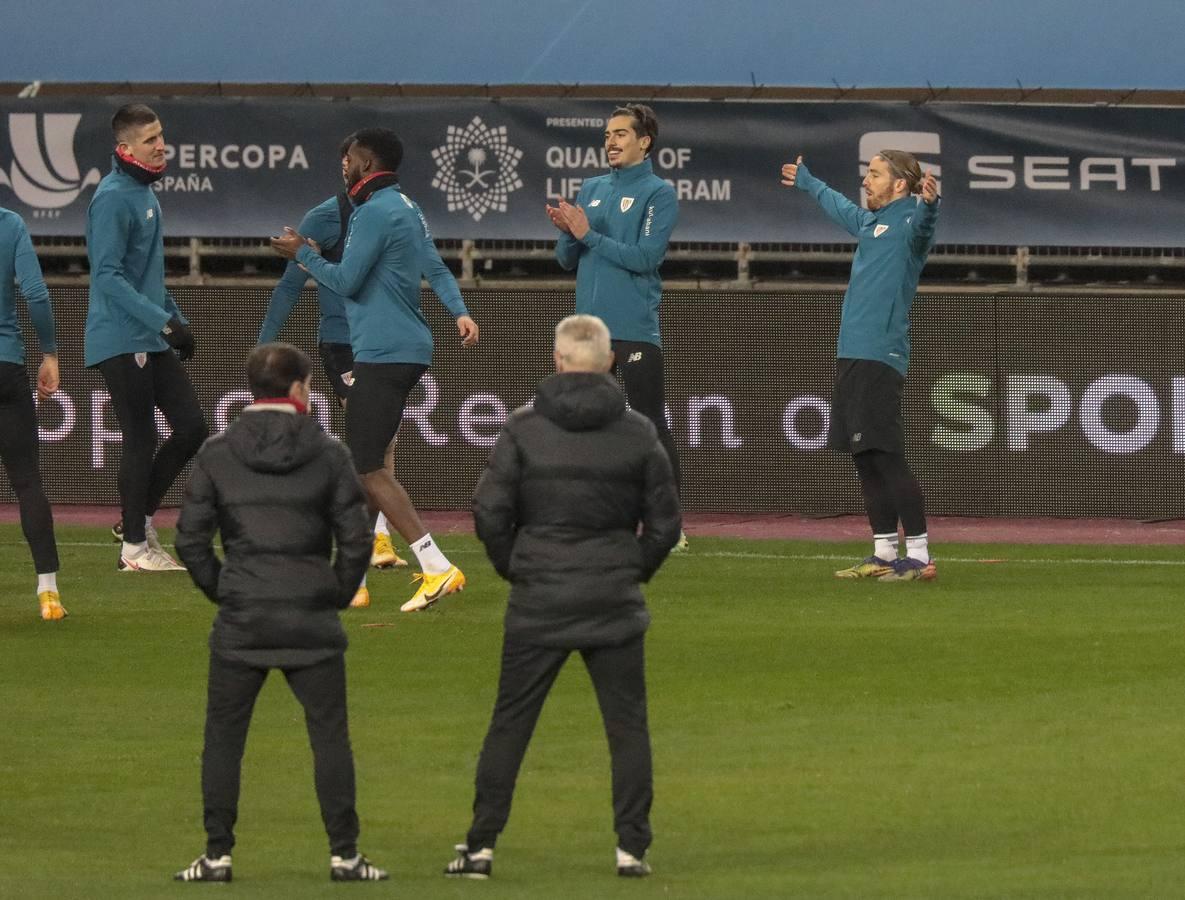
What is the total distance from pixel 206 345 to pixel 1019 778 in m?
10.9

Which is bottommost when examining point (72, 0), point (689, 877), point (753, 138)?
point (689, 877)

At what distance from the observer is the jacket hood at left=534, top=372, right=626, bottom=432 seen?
6.05 meters

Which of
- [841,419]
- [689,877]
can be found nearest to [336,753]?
[689,877]

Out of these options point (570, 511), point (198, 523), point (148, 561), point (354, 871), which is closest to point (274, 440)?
point (198, 523)

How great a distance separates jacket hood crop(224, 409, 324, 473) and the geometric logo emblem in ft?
39.1

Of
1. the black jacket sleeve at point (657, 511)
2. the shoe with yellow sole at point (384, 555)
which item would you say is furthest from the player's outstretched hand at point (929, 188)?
the black jacket sleeve at point (657, 511)

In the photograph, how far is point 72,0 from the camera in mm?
19797

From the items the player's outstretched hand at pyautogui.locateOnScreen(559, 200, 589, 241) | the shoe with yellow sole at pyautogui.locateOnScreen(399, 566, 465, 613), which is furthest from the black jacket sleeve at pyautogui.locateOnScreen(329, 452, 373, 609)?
the player's outstretched hand at pyautogui.locateOnScreen(559, 200, 589, 241)

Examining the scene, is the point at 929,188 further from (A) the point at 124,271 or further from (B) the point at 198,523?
(B) the point at 198,523

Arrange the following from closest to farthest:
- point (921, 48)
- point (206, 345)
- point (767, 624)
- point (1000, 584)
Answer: point (767, 624), point (1000, 584), point (206, 345), point (921, 48)

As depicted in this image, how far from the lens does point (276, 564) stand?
605 cm

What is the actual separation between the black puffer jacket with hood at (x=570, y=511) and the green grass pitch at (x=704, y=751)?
648 mm

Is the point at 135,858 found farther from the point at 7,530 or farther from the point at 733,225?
the point at 733,225

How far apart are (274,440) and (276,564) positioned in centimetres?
32
